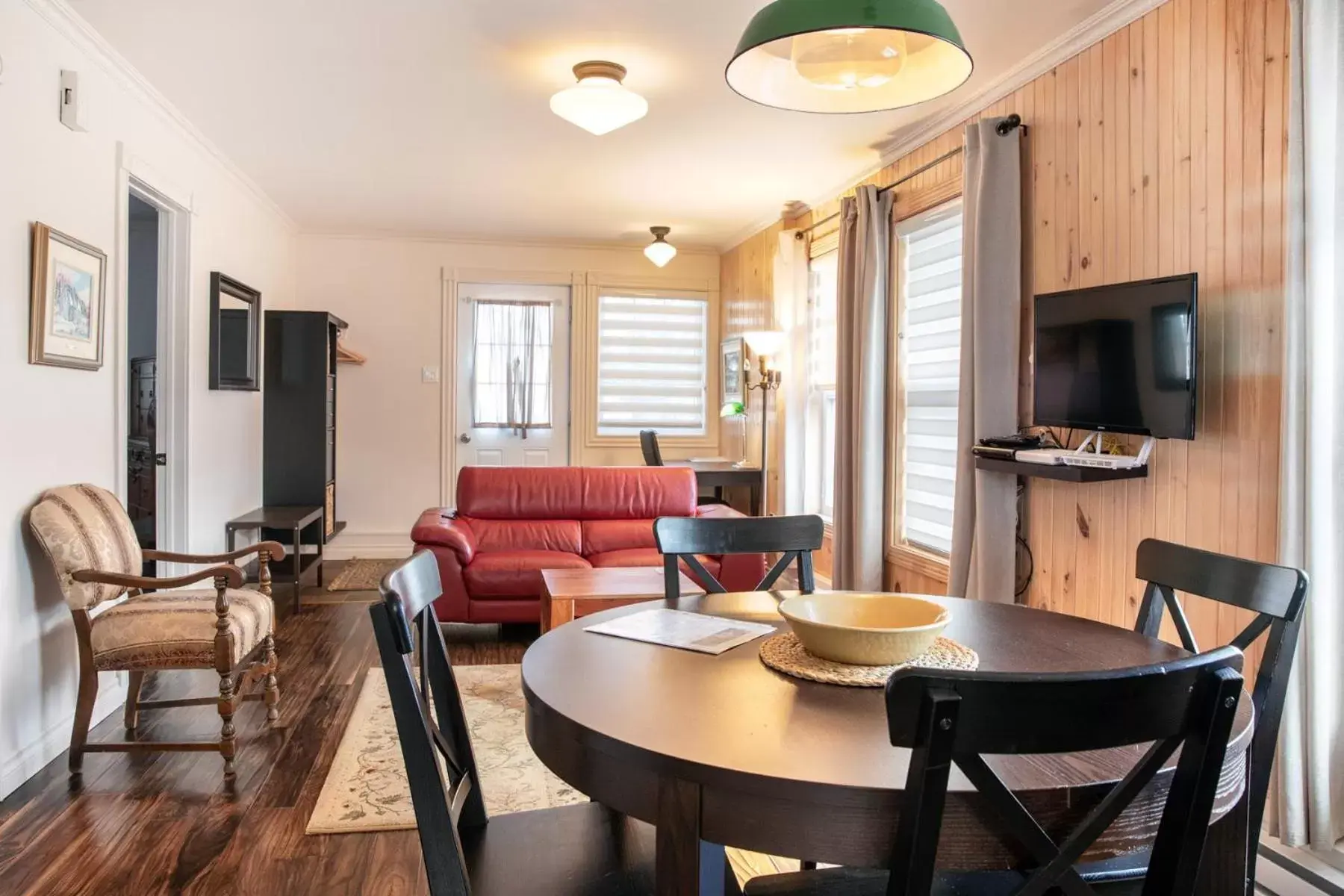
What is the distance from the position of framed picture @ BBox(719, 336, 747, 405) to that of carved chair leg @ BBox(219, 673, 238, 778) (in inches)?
170

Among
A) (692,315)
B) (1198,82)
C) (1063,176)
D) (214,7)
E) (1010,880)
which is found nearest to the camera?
(1010,880)

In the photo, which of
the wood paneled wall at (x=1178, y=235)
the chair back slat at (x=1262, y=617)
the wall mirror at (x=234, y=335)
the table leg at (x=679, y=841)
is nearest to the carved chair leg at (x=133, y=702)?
the wall mirror at (x=234, y=335)

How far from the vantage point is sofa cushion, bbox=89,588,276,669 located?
9.14 feet

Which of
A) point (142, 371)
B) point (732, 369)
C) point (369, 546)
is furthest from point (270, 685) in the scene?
point (732, 369)

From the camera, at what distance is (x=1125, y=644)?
1615mm

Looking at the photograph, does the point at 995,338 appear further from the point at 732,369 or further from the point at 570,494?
the point at 732,369

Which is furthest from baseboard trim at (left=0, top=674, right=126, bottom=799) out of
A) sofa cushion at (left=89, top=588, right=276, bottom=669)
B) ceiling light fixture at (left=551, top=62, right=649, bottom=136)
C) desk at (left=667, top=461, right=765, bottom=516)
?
desk at (left=667, top=461, right=765, bottom=516)

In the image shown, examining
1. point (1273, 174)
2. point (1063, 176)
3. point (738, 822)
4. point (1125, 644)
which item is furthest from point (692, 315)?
point (738, 822)

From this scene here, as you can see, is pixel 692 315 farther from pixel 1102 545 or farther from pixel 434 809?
pixel 434 809

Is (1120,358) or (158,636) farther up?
(1120,358)

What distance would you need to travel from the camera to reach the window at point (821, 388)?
5.61 meters

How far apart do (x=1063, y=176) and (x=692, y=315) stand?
14.6ft

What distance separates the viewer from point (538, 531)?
4.90 metres

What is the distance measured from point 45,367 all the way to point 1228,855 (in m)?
3.48
